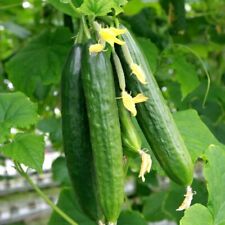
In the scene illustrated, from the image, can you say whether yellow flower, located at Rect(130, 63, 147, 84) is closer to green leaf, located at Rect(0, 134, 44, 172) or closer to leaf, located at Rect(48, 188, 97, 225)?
green leaf, located at Rect(0, 134, 44, 172)

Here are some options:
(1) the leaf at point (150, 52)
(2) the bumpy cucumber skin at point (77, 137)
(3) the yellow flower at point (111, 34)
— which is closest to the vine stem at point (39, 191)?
(2) the bumpy cucumber skin at point (77, 137)

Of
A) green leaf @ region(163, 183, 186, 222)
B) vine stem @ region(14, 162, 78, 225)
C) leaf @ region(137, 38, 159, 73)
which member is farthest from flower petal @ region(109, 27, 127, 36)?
green leaf @ region(163, 183, 186, 222)

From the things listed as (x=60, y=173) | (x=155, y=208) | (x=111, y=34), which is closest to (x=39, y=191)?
(x=111, y=34)

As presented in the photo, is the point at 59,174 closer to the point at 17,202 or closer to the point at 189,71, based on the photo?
the point at 189,71

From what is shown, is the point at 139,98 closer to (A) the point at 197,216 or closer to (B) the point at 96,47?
(B) the point at 96,47

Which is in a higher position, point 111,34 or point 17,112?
point 111,34

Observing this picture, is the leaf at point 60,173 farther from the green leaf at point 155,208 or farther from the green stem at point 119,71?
the green stem at point 119,71

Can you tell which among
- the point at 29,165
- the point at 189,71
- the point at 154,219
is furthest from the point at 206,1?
the point at 29,165
